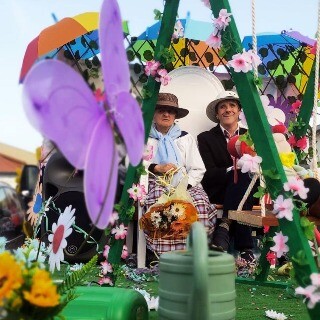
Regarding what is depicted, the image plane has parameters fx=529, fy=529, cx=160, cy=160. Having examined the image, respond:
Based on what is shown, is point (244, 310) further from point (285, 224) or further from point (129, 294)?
point (129, 294)

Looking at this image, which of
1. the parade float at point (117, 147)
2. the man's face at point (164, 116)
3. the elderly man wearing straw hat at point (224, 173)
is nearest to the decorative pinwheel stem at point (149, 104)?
the parade float at point (117, 147)

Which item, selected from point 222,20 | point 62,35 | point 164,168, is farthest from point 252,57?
point 62,35

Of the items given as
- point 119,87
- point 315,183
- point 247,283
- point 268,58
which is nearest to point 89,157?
point 119,87

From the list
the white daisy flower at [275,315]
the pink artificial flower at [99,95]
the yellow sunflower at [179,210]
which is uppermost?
the yellow sunflower at [179,210]

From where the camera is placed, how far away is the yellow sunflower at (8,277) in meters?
1.01

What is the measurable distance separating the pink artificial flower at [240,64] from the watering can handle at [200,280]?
0.90 meters

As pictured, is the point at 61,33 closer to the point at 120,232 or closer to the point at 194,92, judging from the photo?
the point at 194,92

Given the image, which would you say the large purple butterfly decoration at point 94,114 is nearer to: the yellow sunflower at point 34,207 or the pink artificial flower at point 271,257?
the pink artificial flower at point 271,257

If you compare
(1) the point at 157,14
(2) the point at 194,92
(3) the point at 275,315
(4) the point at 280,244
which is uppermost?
(2) the point at 194,92

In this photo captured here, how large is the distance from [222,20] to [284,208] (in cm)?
77

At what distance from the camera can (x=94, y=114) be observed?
119 cm

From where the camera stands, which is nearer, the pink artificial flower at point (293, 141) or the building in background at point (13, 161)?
the building in background at point (13, 161)

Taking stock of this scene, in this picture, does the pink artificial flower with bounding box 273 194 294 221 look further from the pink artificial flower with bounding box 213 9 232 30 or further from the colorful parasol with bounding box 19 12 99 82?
the colorful parasol with bounding box 19 12 99 82

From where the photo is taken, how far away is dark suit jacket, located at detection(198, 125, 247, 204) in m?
3.90
